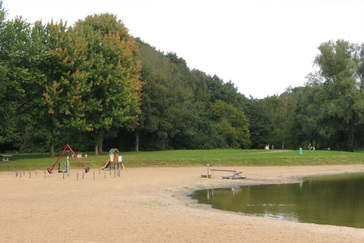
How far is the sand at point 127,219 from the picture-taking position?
11391mm

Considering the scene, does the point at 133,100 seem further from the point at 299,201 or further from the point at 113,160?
the point at 299,201

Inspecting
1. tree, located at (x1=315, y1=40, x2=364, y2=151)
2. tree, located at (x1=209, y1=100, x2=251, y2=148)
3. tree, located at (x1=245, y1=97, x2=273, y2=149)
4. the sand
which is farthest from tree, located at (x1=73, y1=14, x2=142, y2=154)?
tree, located at (x1=245, y1=97, x2=273, y2=149)

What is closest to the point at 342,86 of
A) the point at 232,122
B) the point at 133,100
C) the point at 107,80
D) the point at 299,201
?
the point at 232,122

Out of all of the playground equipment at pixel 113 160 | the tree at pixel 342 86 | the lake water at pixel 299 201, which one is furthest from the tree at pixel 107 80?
the tree at pixel 342 86

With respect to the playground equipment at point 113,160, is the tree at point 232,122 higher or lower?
→ higher

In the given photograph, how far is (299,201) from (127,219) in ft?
35.2

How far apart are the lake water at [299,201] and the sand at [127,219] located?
1.56 metres

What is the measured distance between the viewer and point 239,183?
28141 mm

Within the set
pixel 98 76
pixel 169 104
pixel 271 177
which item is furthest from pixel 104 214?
pixel 169 104

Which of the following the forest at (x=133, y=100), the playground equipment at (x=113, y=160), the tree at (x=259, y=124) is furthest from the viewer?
the tree at (x=259, y=124)

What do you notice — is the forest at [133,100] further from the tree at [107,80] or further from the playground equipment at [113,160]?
the playground equipment at [113,160]

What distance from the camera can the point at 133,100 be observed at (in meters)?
45.3

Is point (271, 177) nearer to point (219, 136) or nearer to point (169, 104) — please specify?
point (169, 104)

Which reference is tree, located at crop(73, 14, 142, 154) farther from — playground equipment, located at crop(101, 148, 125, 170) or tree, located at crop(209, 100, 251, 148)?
tree, located at crop(209, 100, 251, 148)
